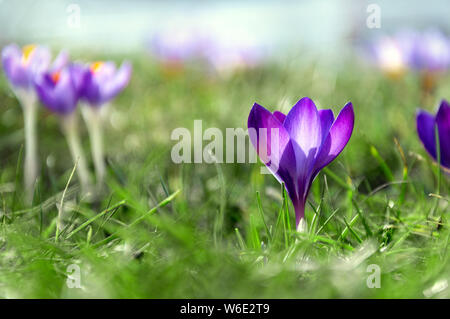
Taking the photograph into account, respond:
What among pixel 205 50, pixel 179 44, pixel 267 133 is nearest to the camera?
pixel 267 133

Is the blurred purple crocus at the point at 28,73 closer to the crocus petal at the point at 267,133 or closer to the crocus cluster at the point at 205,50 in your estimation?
the crocus petal at the point at 267,133

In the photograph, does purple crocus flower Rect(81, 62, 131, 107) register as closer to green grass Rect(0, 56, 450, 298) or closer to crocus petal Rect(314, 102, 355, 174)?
green grass Rect(0, 56, 450, 298)

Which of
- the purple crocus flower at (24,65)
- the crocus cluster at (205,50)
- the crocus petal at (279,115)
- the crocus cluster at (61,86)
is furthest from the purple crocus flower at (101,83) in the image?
the crocus cluster at (205,50)

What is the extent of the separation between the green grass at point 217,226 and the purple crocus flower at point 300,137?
5 centimetres

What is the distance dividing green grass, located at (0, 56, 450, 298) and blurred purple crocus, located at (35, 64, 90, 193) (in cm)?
9

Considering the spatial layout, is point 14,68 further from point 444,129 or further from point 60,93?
point 444,129

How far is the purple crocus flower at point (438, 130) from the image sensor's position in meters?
0.91

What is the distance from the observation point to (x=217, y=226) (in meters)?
0.89

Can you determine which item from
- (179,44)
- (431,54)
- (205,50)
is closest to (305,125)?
(431,54)

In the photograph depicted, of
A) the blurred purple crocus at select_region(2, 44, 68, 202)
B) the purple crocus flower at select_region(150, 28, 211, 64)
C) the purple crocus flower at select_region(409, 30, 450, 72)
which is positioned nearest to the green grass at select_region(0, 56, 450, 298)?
the blurred purple crocus at select_region(2, 44, 68, 202)

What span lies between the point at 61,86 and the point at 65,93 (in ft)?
0.08

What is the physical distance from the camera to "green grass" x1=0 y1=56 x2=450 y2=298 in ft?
2.30

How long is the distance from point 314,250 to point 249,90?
1.43m
